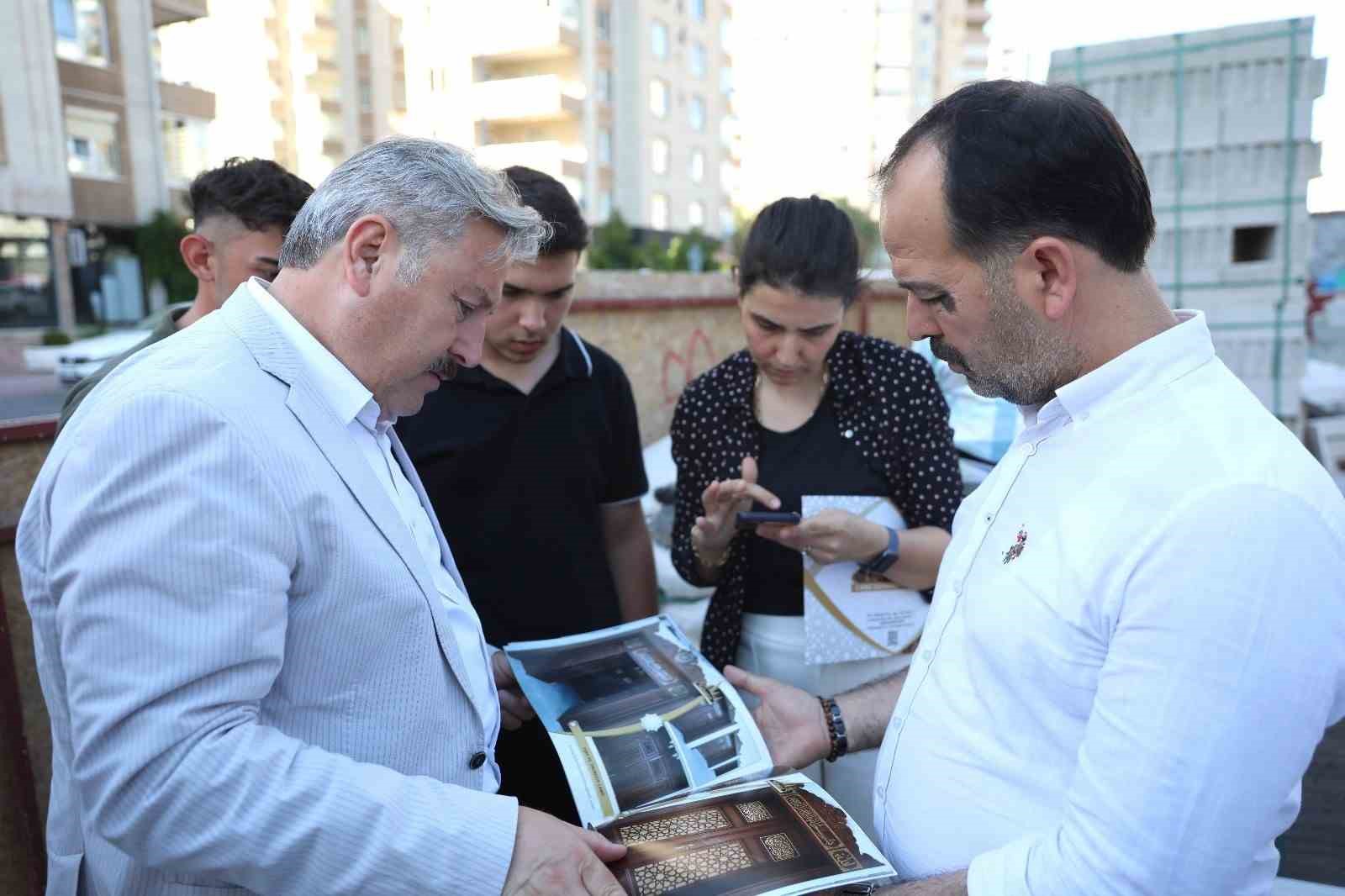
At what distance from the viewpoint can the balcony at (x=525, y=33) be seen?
31875 millimetres

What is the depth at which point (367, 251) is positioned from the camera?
140cm

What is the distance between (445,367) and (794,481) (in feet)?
3.64

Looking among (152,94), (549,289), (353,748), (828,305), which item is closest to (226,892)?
(353,748)

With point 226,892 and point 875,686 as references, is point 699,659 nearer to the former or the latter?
point 875,686

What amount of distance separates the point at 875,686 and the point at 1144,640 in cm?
98

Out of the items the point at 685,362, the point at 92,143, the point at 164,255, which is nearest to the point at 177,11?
the point at 92,143

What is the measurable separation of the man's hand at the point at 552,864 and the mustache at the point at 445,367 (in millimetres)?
766

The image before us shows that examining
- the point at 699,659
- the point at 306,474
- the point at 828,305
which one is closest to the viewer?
the point at 306,474

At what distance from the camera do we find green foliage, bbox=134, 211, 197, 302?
23219 millimetres

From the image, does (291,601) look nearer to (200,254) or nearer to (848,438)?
(848,438)

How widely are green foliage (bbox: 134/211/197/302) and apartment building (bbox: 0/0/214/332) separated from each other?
0.33m

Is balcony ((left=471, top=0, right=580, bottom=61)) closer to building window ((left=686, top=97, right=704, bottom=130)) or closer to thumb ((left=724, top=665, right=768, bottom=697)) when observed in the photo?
building window ((left=686, top=97, right=704, bottom=130))

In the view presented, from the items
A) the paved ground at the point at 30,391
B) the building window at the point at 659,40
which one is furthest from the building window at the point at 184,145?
the building window at the point at 659,40

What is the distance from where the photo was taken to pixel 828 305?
93.2 inches
